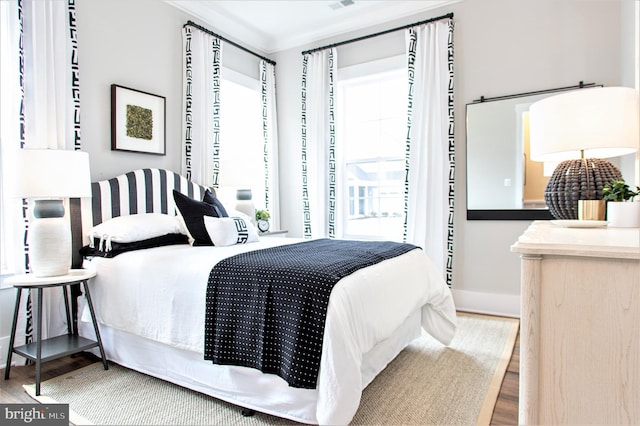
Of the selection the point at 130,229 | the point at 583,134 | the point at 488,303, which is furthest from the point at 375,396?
the point at 488,303

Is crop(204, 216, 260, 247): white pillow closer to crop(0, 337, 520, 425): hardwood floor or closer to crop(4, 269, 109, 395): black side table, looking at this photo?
crop(4, 269, 109, 395): black side table

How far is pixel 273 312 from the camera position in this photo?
1.73 metres

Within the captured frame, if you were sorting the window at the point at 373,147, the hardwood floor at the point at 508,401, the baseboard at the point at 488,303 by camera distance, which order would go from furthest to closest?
the window at the point at 373,147, the baseboard at the point at 488,303, the hardwood floor at the point at 508,401

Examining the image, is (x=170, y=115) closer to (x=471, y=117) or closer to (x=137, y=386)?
(x=137, y=386)

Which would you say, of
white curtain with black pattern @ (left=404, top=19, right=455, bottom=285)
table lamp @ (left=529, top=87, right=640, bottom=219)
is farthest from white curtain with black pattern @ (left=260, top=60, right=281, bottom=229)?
table lamp @ (left=529, top=87, right=640, bottom=219)

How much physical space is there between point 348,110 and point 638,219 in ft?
11.2

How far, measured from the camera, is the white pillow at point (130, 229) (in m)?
2.54

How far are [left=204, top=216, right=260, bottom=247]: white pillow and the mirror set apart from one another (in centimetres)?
219

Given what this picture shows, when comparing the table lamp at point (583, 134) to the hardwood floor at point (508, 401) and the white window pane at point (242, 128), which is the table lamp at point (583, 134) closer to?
the hardwood floor at point (508, 401)

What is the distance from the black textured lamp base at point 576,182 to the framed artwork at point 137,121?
307 cm

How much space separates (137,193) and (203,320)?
63.8 inches

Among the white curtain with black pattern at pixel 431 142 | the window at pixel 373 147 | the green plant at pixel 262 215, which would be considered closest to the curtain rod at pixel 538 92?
the white curtain with black pattern at pixel 431 142

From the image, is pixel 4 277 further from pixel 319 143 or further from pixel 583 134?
pixel 583 134

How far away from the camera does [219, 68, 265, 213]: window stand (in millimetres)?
4192
